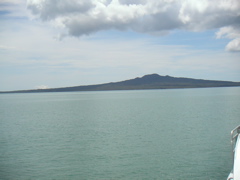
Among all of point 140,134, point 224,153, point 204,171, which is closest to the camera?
point 204,171

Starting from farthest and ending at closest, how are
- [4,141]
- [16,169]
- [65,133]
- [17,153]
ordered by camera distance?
1. [65,133]
2. [4,141]
3. [17,153]
4. [16,169]

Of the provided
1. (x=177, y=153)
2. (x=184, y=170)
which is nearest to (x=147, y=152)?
(x=177, y=153)

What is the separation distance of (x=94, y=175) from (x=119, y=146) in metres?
9.14

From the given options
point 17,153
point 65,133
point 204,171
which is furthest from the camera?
point 65,133

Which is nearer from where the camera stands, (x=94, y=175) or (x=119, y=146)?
(x=94, y=175)

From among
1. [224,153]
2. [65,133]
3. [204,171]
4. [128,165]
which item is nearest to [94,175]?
[128,165]

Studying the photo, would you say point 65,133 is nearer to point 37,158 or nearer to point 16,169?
point 37,158

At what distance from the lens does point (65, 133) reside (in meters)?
42.8

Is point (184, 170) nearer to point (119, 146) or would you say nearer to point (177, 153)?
point (177, 153)

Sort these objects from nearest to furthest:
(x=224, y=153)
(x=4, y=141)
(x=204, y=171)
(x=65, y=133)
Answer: (x=204, y=171)
(x=224, y=153)
(x=4, y=141)
(x=65, y=133)

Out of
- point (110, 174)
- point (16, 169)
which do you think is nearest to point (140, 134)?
point (110, 174)

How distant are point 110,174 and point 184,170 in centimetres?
632

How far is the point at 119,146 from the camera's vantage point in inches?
1280

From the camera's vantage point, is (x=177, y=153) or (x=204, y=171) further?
(x=177, y=153)
